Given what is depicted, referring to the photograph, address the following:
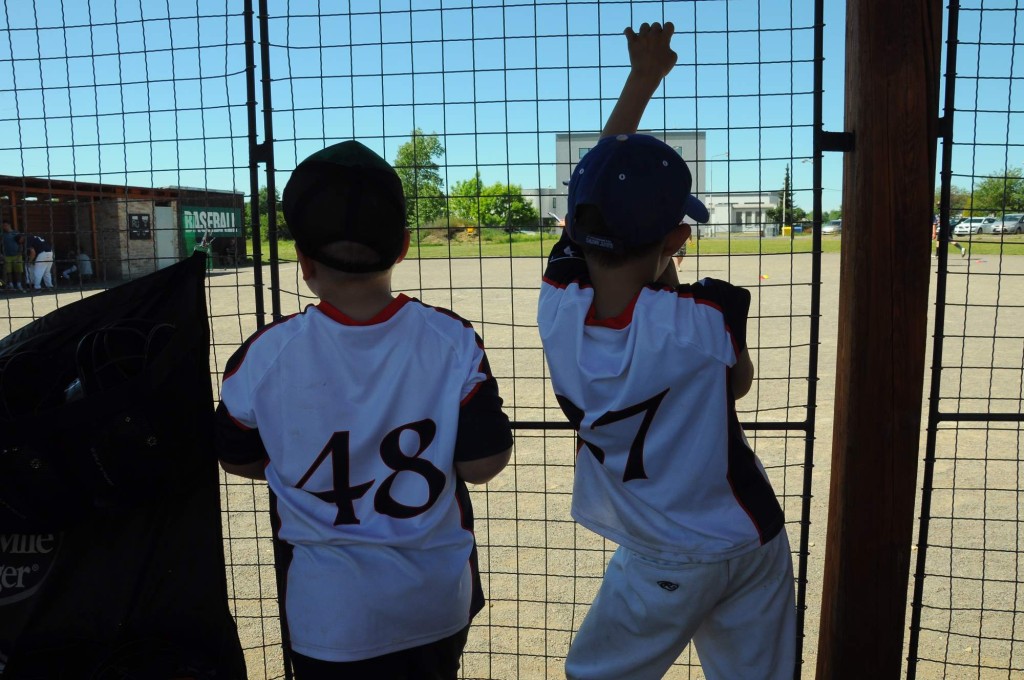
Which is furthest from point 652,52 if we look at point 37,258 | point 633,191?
point 37,258

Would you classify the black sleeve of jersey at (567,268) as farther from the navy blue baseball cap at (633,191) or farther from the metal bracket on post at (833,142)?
the metal bracket on post at (833,142)

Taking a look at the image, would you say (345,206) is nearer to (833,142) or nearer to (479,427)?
(479,427)

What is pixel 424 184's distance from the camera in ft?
10.4

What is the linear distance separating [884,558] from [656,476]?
1067 millimetres

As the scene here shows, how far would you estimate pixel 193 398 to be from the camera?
2.11 m

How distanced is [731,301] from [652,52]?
0.76 m

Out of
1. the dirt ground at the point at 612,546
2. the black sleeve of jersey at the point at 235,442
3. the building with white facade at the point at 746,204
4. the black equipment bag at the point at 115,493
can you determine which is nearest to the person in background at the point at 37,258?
the dirt ground at the point at 612,546

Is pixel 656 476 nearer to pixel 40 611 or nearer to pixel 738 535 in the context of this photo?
pixel 738 535

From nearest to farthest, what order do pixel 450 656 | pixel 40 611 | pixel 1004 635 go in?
pixel 450 656 → pixel 40 611 → pixel 1004 635

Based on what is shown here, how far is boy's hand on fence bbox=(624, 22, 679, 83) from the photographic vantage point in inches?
84.3

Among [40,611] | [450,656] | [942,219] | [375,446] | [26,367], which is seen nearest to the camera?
[375,446]

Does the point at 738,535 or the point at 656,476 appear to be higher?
the point at 656,476

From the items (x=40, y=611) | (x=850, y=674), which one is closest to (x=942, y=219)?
(x=850, y=674)

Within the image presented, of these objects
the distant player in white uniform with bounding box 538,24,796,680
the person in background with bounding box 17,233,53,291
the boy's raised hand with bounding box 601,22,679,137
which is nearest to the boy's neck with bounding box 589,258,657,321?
the distant player in white uniform with bounding box 538,24,796,680
